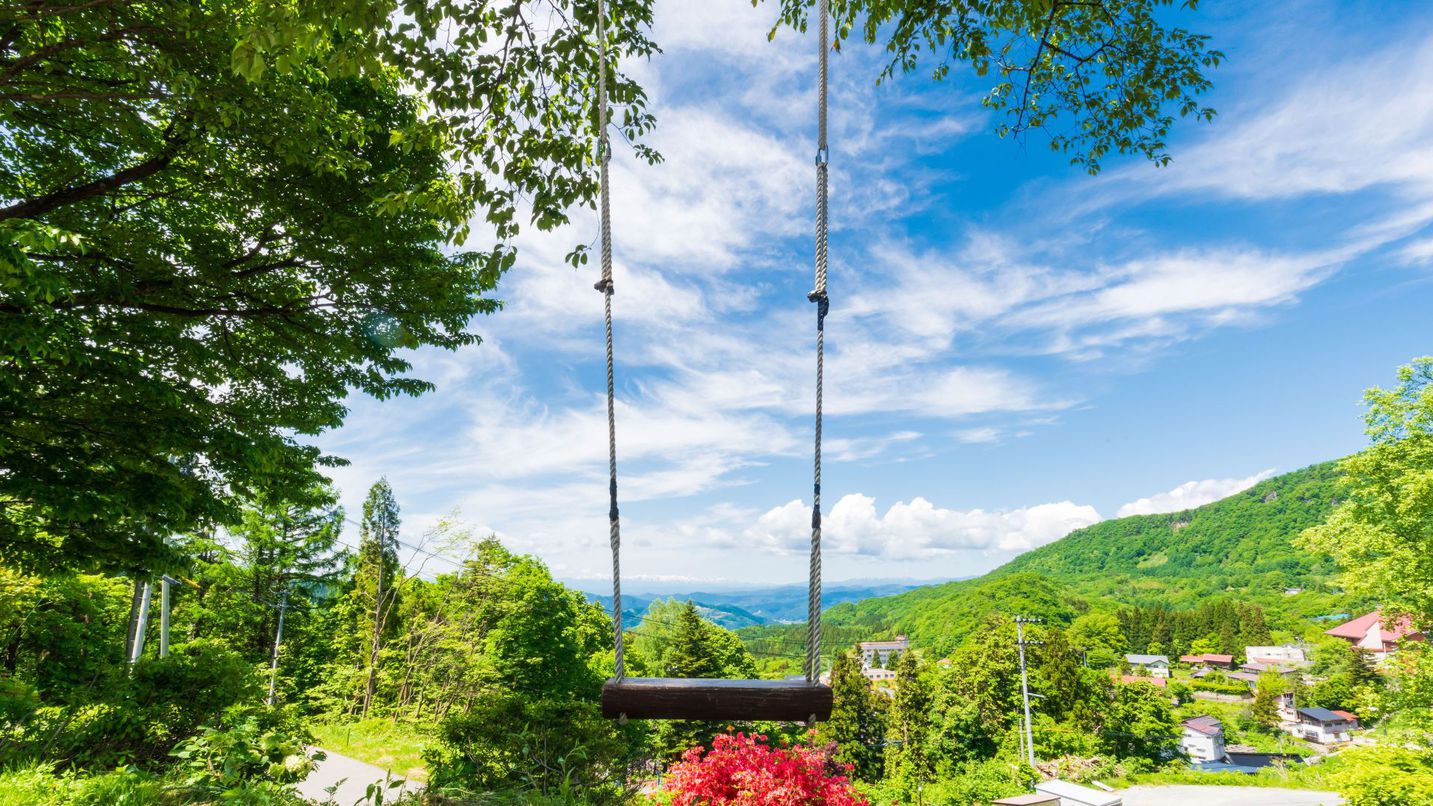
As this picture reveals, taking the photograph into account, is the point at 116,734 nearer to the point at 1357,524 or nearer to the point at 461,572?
the point at 461,572

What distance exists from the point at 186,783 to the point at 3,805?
44.4 inches

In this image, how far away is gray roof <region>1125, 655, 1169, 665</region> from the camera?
76.8m

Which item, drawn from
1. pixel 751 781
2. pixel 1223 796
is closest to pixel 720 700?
pixel 751 781

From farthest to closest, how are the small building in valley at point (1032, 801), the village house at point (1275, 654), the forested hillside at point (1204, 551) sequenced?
1. the forested hillside at point (1204, 551)
2. the village house at point (1275, 654)
3. the small building in valley at point (1032, 801)

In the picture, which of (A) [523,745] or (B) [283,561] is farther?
(B) [283,561]

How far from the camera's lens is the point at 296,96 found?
4898 millimetres

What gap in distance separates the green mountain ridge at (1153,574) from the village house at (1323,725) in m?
23.6

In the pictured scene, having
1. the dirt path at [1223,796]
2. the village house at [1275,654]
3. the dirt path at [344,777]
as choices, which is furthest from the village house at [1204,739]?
the dirt path at [344,777]

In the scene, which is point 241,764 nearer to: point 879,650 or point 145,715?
point 145,715

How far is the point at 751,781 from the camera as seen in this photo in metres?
5.74

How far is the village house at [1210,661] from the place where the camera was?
76.5 metres

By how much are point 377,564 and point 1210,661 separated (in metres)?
97.4

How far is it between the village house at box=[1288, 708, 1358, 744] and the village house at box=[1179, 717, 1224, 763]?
32.8ft

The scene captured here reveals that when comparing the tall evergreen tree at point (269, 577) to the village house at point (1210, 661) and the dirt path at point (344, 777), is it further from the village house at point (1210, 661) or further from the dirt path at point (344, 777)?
the village house at point (1210, 661)
